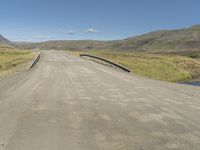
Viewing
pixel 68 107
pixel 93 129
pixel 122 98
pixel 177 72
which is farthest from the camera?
pixel 177 72

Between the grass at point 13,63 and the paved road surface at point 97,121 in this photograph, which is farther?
the grass at point 13,63

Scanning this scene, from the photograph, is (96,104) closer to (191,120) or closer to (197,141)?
(191,120)

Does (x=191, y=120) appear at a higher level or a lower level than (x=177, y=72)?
higher

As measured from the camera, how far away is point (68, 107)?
9.27 meters

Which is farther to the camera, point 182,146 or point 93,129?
point 93,129

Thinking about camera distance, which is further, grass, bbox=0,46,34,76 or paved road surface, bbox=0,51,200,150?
grass, bbox=0,46,34,76

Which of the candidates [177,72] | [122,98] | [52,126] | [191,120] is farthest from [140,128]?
[177,72]

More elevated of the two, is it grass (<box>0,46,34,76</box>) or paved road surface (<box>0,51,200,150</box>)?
paved road surface (<box>0,51,200,150</box>)

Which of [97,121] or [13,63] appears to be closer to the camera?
[97,121]

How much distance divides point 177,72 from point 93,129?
35262 mm

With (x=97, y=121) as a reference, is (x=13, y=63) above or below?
below

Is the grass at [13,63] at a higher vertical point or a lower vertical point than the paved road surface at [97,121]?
lower

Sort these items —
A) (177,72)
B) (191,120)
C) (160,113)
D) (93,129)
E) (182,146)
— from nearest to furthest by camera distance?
(182,146)
(93,129)
(191,120)
(160,113)
(177,72)

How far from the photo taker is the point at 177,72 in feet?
132
